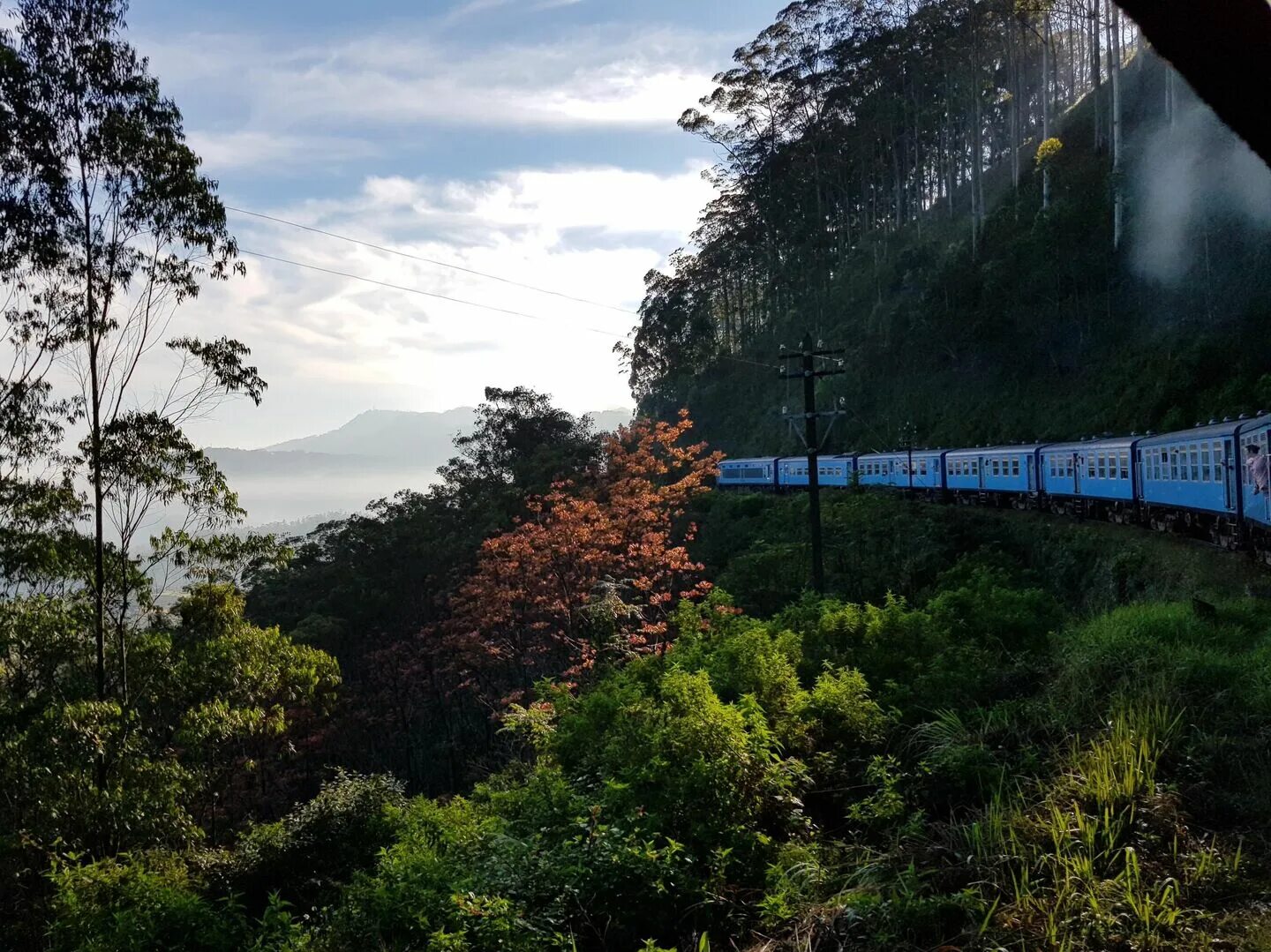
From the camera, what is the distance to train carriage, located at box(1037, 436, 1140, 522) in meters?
18.9

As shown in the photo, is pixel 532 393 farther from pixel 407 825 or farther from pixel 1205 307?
pixel 407 825

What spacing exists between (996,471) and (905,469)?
539cm

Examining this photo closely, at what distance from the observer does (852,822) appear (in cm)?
571

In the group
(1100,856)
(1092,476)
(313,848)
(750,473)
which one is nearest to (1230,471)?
(1092,476)

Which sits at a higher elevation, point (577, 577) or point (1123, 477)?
point (1123, 477)

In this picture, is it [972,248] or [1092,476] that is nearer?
[1092,476]

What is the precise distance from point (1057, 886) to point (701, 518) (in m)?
31.1

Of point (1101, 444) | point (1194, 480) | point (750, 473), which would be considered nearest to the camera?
point (1194, 480)

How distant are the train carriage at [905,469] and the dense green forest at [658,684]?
11.5 feet

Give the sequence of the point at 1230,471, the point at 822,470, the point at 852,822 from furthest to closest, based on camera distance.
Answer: the point at 822,470
the point at 1230,471
the point at 852,822

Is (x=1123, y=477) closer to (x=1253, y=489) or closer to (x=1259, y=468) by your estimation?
(x=1253, y=489)

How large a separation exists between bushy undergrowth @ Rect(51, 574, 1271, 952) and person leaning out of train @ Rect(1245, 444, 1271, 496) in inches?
227

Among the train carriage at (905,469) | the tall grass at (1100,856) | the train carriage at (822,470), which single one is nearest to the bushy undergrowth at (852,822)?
the tall grass at (1100,856)

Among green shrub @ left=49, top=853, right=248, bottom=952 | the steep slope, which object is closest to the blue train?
the steep slope
